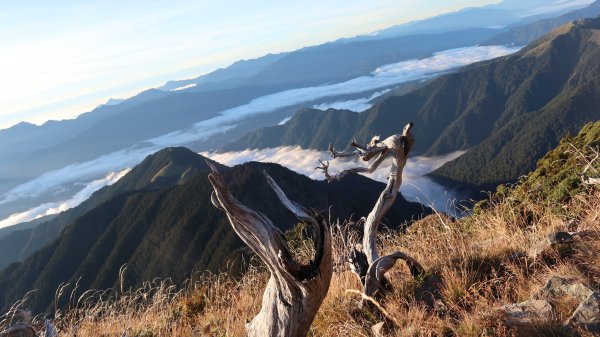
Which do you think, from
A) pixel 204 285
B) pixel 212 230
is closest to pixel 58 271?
pixel 212 230

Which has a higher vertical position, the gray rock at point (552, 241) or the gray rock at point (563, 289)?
the gray rock at point (563, 289)

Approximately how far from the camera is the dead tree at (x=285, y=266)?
11.9 feet

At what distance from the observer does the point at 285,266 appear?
360 cm

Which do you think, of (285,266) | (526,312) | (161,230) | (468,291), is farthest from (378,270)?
(161,230)

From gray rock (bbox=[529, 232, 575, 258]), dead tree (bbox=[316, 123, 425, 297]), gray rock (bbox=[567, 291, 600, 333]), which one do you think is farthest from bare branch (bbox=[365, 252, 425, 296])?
gray rock (bbox=[567, 291, 600, 333])

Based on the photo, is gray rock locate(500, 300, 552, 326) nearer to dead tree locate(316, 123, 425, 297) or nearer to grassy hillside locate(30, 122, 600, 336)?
grassy hillside locate(30, 122, 600, 336)

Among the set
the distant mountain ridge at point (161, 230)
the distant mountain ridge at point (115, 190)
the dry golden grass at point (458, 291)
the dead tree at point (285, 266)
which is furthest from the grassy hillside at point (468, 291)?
the distant mountain ridge at point (115, 190)

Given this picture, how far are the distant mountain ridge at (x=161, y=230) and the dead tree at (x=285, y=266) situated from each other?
262ft

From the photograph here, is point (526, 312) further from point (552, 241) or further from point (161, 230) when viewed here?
point (161, 230)

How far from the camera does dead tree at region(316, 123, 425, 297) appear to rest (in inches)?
215

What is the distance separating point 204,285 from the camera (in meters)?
8.94

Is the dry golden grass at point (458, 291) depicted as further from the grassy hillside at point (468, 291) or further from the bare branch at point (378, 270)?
the bare branch at point (378, 270)

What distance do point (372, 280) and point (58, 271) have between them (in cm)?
13517

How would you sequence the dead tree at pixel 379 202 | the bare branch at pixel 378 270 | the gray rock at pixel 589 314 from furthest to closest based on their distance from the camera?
the dead tree at pixel 379 202 < the bare branch at pixel 378 270 < the gray rock at pixel 589 314
